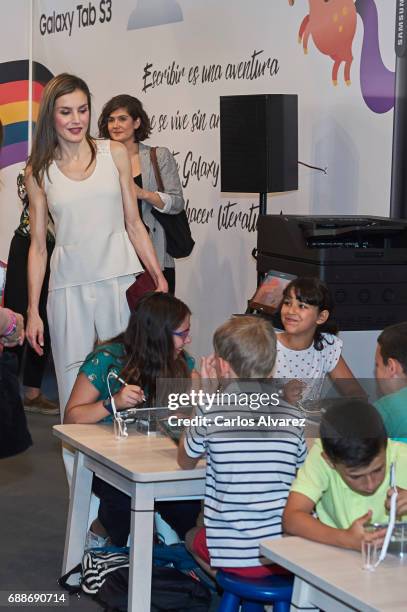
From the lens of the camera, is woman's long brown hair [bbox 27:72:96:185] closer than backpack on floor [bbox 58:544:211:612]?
No

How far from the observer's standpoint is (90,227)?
4473mm

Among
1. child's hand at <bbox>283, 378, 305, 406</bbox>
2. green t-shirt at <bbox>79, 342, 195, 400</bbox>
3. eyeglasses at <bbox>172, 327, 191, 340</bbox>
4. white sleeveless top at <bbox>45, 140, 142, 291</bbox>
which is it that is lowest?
child's hand at <bbox>283, 378, 305, 406</bbox>

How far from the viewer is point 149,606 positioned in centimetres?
324

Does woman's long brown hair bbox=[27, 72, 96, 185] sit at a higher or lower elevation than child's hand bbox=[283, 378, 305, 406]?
higher

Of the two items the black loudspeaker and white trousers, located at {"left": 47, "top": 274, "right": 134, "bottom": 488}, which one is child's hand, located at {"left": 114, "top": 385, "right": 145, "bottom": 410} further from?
the black loudspeaker

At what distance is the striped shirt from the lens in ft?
9.77

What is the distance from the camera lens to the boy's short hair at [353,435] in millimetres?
2510

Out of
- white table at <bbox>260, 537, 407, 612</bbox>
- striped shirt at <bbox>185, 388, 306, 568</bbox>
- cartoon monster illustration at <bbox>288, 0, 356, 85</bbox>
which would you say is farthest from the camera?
cartoon monster illustration at <bbox>288, 0, 356, 85</bbox>

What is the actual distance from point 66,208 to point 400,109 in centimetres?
206

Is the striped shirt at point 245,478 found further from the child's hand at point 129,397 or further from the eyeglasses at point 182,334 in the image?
the eyeglasses at point 182,334

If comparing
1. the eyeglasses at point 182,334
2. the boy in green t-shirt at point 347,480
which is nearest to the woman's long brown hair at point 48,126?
the eyeglasses at point 182,334

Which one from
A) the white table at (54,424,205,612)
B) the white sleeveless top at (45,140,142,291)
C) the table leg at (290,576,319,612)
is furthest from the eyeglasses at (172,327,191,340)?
the table leg at (290,576,319,612)

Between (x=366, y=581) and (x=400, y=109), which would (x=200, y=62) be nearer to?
(x=400, y=109)

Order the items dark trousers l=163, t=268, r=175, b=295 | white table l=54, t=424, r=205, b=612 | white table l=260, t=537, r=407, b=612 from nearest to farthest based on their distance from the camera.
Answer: white table l=260, t=537, r=407, b=612 < white table l=54, t=424, r=205, b=612 < dark trousers l=163, t=268, r=175, b=295
